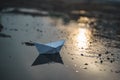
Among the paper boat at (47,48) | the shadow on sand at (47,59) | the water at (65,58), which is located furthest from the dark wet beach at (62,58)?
the paper boat at (47,48)

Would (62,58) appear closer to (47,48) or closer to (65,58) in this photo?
(65,58)

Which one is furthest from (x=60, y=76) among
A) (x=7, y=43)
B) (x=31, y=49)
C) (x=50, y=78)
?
(x=7, y=43)

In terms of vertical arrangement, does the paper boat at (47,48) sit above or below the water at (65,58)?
above

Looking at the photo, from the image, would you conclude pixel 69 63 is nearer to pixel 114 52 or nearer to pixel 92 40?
pixel 114 52

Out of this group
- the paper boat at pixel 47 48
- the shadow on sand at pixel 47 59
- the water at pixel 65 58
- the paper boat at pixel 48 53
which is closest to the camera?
the water at pixel 65 58

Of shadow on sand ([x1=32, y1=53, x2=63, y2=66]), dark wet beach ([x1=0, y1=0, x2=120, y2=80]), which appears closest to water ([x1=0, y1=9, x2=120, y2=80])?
dark wet beach ([x1=0, y1=0, x2=120, y2=80])

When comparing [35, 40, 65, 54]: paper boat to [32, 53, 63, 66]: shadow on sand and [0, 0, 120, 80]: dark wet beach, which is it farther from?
[0, 0, 120, 80]: dark wet beach

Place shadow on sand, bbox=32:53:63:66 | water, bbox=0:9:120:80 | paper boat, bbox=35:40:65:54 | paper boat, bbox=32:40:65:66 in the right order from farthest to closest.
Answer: paper boat, bbox=35:40:65:54
paper boat, bbox=32:40:65:66
shadow on sand, bbox=32:53:63:66
water, bbox=0:9:120:80

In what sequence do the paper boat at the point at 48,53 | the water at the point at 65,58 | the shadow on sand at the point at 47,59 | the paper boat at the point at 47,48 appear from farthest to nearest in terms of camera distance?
the paper boat at the point at 47,48, the paper boat at the point at 48,53, the shadow on sand at the point at 47,59, the water at the point at 65,58

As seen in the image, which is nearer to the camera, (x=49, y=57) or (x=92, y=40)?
(x=49, y=57)

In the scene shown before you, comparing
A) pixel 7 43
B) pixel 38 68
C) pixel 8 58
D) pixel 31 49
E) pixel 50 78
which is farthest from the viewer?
pixel 7 43

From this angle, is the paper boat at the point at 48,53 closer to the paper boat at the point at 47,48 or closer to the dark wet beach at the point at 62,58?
the paper boat at the point at 47,48
